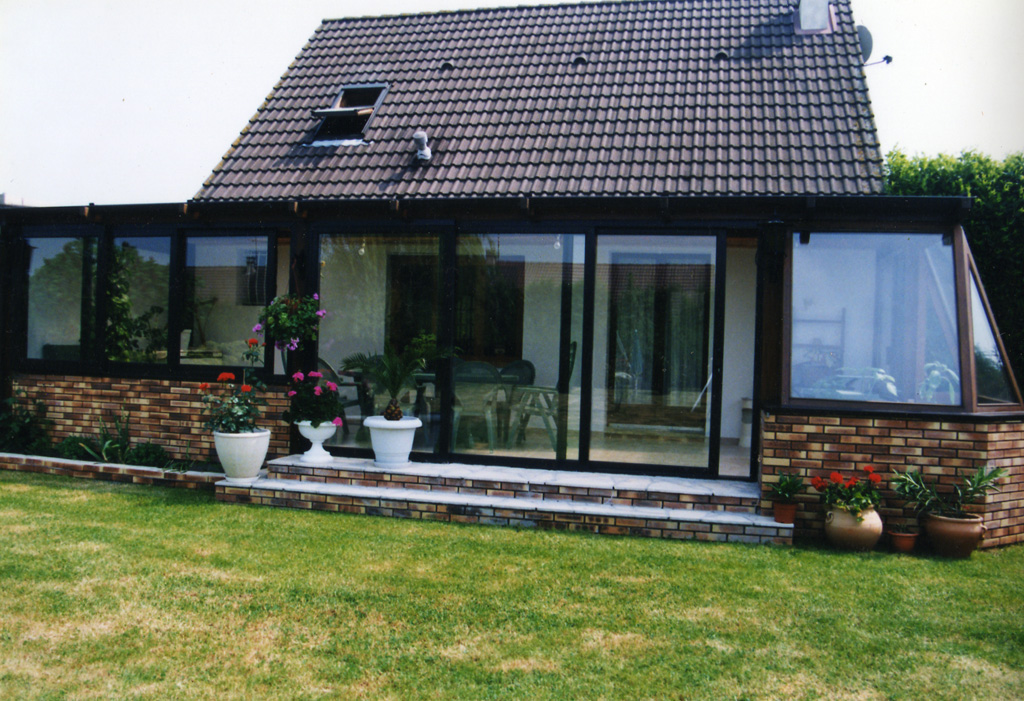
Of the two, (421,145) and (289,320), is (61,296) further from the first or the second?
(421,145)

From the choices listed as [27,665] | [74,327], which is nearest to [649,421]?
[27,665]

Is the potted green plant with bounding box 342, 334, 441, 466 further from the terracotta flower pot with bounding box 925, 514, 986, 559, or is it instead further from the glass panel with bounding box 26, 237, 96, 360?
the terracotta flower pot with bounding box 925, 514, 986, 559

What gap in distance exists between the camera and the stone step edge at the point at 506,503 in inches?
242

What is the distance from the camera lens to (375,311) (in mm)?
7902

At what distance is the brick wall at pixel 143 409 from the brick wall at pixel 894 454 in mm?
5165


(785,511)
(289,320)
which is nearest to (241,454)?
(289,320)

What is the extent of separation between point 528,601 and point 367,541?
181cm

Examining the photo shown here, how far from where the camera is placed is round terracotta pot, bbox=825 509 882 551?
5859mm

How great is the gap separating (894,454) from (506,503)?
11.1 ft

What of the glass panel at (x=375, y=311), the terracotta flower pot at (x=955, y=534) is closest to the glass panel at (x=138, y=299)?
the glass panel at (x=375, y=311)

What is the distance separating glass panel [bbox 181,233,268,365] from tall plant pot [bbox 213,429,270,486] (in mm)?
1295

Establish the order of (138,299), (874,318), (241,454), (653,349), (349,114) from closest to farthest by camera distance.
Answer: (874,318) → (241,454) → (653,349) → (138,299) → (349,114)

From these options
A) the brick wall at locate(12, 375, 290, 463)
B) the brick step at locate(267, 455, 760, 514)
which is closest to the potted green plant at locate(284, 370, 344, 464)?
the brick step at locate(267, 455, 760, 514)

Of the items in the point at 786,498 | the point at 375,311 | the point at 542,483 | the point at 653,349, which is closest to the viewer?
the point at 786,498
